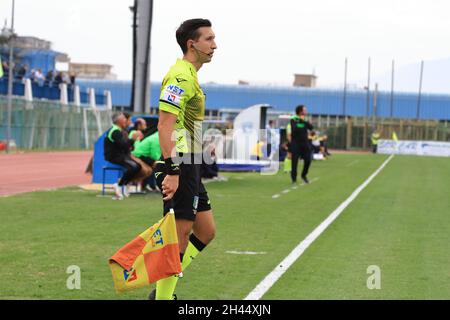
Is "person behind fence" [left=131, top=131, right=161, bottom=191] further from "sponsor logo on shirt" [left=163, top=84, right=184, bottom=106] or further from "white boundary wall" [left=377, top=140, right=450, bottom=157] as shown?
"white boundary wall" [left=377, top=140, right=450, bottom=157]

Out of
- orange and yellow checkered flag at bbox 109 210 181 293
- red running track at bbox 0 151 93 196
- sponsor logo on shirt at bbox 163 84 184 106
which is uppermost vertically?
sponsor logo on shirt at bbox 163 84 184 106

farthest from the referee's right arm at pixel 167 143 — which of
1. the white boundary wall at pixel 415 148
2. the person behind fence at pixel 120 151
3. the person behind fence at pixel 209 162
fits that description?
the white boundary wall at pixel 415 148

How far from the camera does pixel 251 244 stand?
11.7 metres

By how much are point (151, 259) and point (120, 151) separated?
494 inches

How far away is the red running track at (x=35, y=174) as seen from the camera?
22950mm

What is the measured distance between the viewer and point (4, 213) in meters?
15.1

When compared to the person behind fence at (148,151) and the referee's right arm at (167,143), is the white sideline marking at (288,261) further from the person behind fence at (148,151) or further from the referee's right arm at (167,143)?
the person behind fence at (148,151)

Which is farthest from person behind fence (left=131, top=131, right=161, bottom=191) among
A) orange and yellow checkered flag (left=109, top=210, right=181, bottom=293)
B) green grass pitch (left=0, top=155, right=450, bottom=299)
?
orange and yellow checkered flag (left=109, top=210, right=181, bottom=293)

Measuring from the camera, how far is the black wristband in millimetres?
6699

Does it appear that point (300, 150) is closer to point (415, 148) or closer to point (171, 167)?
point (171, 167)

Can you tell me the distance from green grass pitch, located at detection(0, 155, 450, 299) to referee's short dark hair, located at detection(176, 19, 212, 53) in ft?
7.18

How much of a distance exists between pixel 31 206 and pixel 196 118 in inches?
403

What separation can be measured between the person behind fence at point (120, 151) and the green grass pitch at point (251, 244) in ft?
1.53
